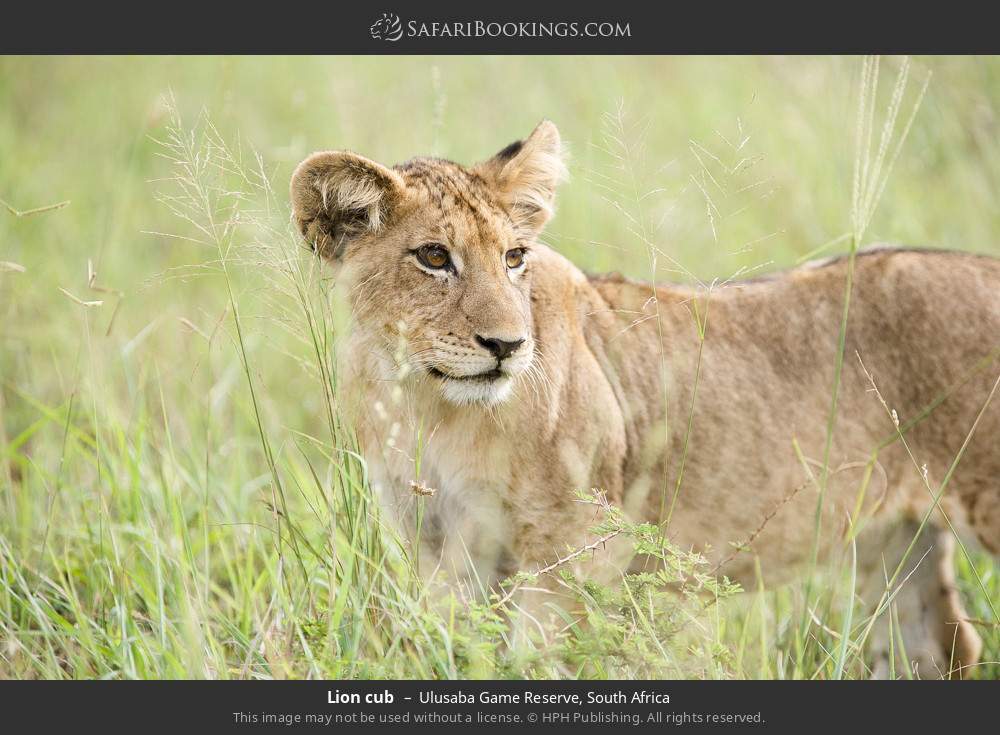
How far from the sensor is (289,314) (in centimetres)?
363

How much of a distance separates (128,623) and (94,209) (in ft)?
19.5

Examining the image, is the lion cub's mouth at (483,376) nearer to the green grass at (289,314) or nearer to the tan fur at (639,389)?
the tan fur at (639,389)

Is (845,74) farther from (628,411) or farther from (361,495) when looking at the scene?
(361,495)

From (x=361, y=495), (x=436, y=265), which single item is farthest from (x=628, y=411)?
(x=361, y=495)

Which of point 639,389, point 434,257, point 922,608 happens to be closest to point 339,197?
point 434,257

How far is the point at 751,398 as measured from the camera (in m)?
4.90

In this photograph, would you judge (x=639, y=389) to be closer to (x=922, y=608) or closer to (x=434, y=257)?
(x=434, y=257)

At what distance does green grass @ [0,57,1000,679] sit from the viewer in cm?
357

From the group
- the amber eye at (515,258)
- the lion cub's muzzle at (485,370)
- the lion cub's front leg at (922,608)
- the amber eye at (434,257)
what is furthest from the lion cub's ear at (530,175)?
the lion cub's front leg at (922,608)

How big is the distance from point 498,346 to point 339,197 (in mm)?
863

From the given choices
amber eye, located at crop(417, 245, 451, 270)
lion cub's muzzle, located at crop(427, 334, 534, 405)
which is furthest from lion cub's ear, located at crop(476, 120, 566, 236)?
lion cub's muzzle, located at crop(427, 334, 534, 405)

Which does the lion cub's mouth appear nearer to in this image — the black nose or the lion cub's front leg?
the black nose

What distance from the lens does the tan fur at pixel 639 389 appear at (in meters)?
4.09
